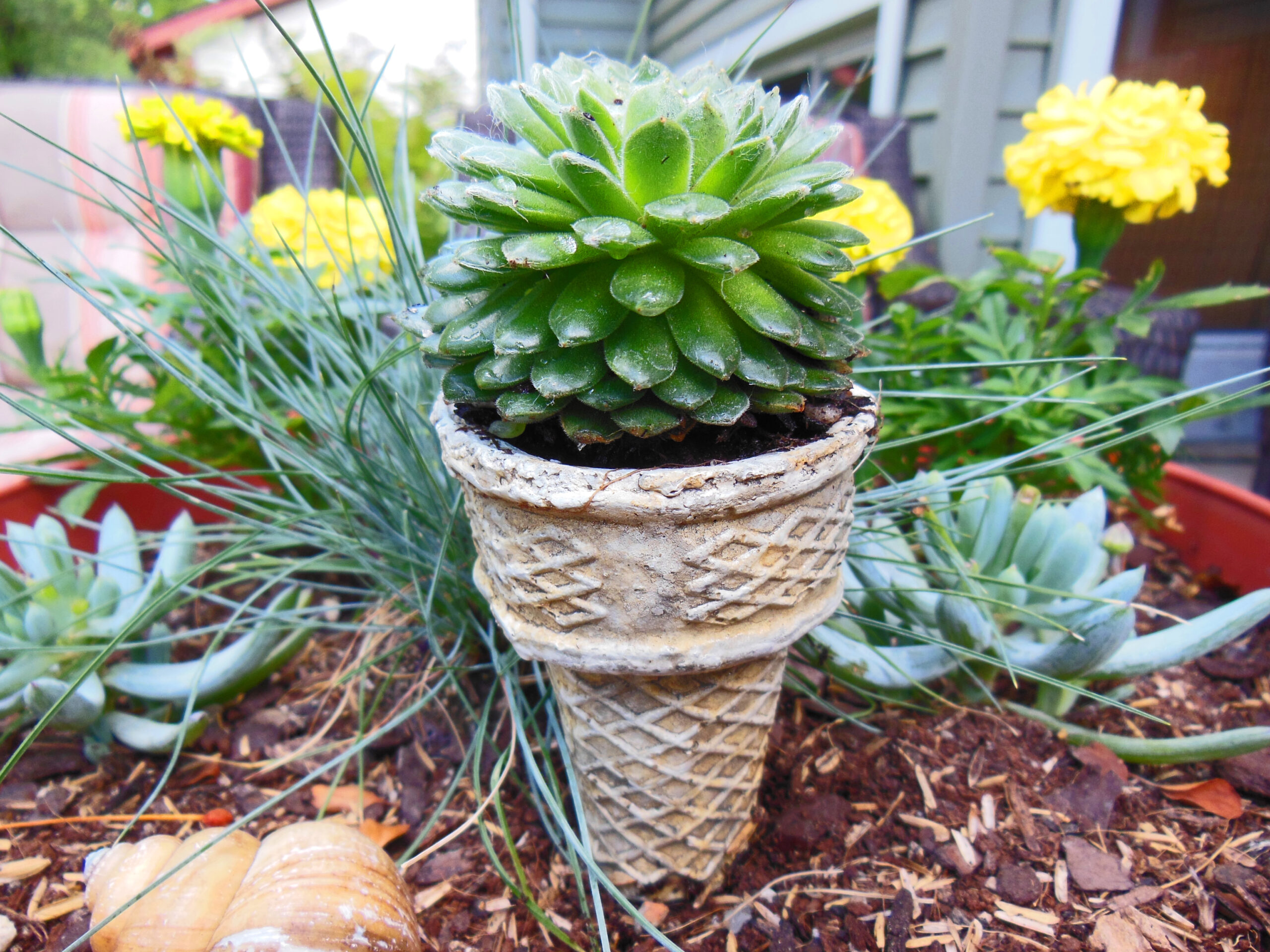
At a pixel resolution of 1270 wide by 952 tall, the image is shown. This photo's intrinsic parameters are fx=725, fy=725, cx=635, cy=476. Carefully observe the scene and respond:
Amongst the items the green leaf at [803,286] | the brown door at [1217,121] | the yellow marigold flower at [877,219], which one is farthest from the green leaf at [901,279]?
the brown door at [1217,121]

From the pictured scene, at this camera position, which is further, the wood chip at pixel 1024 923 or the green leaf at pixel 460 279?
the wood chip at pixel 1024 923

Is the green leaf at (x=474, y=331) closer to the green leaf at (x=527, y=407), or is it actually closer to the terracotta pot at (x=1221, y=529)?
the green leaf at (x=527, y=407)

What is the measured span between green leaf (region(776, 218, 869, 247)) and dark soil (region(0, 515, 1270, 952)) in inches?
22.7

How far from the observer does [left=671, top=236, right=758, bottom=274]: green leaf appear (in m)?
0.51

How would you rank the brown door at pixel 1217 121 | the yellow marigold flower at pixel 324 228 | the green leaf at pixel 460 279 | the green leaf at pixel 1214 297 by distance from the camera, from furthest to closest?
the brown door at pixel 1217 121 → the yellow marigold flower at pixel 324 228 → the green leaf at pixel 1214 297 → the green leaf at pixel 460 279

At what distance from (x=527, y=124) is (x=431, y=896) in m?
0.78

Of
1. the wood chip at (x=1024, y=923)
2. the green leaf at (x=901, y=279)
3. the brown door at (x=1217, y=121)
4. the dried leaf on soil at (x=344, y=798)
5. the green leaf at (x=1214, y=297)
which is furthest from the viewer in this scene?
the brown door at (x=1217, y=121)

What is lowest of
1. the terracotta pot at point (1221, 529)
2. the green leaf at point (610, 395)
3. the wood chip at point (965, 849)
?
the wood chip at point (965, 849)

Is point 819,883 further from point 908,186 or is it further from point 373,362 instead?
point 908,186

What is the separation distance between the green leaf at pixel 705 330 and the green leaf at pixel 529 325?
0.31ft

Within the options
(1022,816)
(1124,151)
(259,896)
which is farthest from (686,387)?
(1124,151)

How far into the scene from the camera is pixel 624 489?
52 centimetres

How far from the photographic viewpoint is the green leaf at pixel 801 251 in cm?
55

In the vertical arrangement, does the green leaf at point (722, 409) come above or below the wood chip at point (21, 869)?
above
